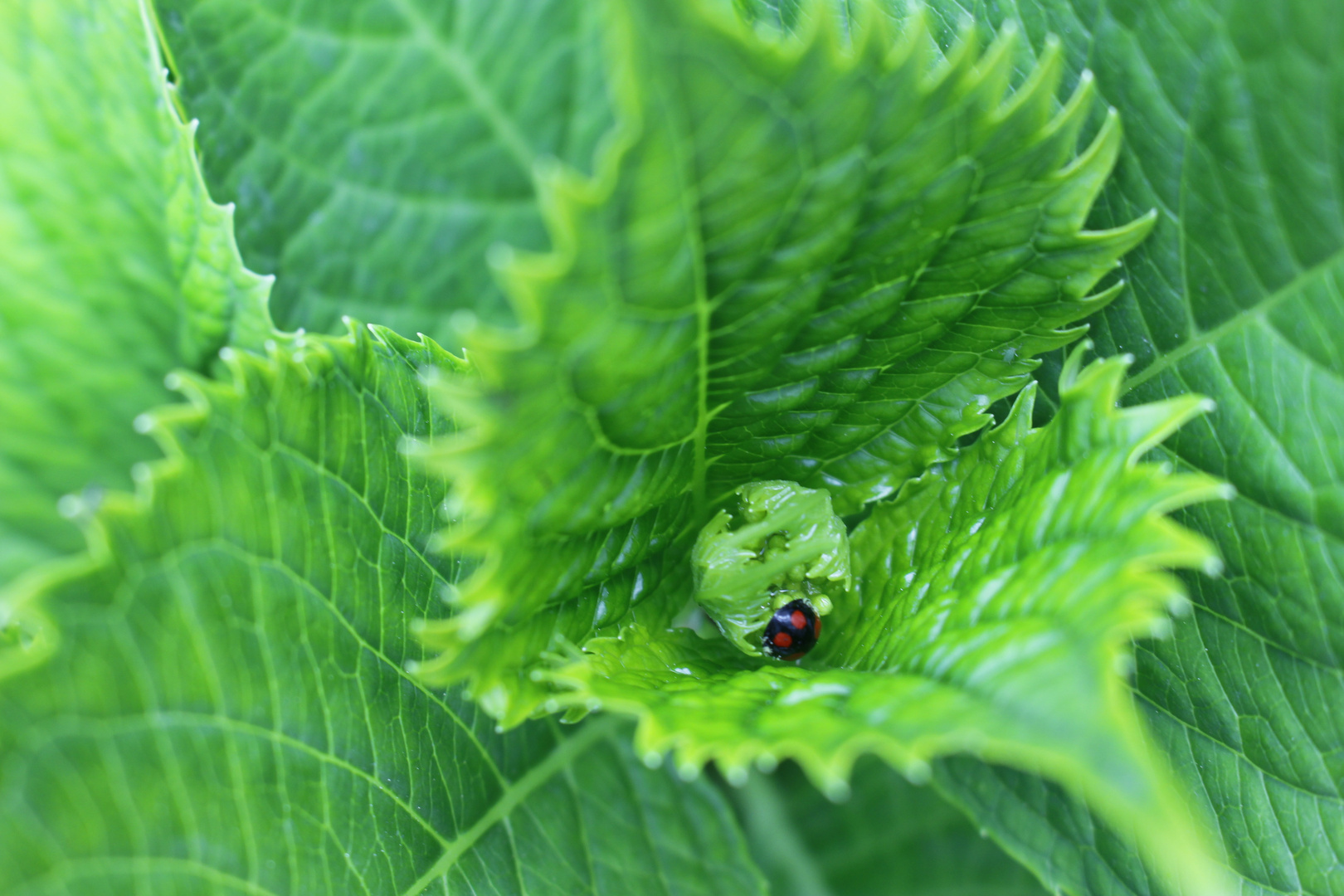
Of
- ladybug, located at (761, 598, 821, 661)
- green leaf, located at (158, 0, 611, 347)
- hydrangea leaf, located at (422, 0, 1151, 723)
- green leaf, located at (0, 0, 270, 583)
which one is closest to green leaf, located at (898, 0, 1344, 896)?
hydrangea leaf, located at (422, 0, 1151, 723)

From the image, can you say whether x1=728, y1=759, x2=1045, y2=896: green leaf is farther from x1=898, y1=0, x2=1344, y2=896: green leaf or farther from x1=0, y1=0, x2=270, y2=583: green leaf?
x1=0, y1=0, x2=270, y2=583: green leaf

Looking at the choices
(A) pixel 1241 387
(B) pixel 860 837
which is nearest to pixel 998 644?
(A) pixel 1241 387

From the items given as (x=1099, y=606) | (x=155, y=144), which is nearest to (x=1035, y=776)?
(x=1099, y=606)

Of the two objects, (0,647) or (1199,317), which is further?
(1199,317)

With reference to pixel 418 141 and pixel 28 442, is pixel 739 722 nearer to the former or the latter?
pixel 28 442

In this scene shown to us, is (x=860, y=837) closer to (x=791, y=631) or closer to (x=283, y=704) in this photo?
(x=791, y=631)

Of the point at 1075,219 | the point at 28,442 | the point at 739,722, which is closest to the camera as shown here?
the point at 739,722
